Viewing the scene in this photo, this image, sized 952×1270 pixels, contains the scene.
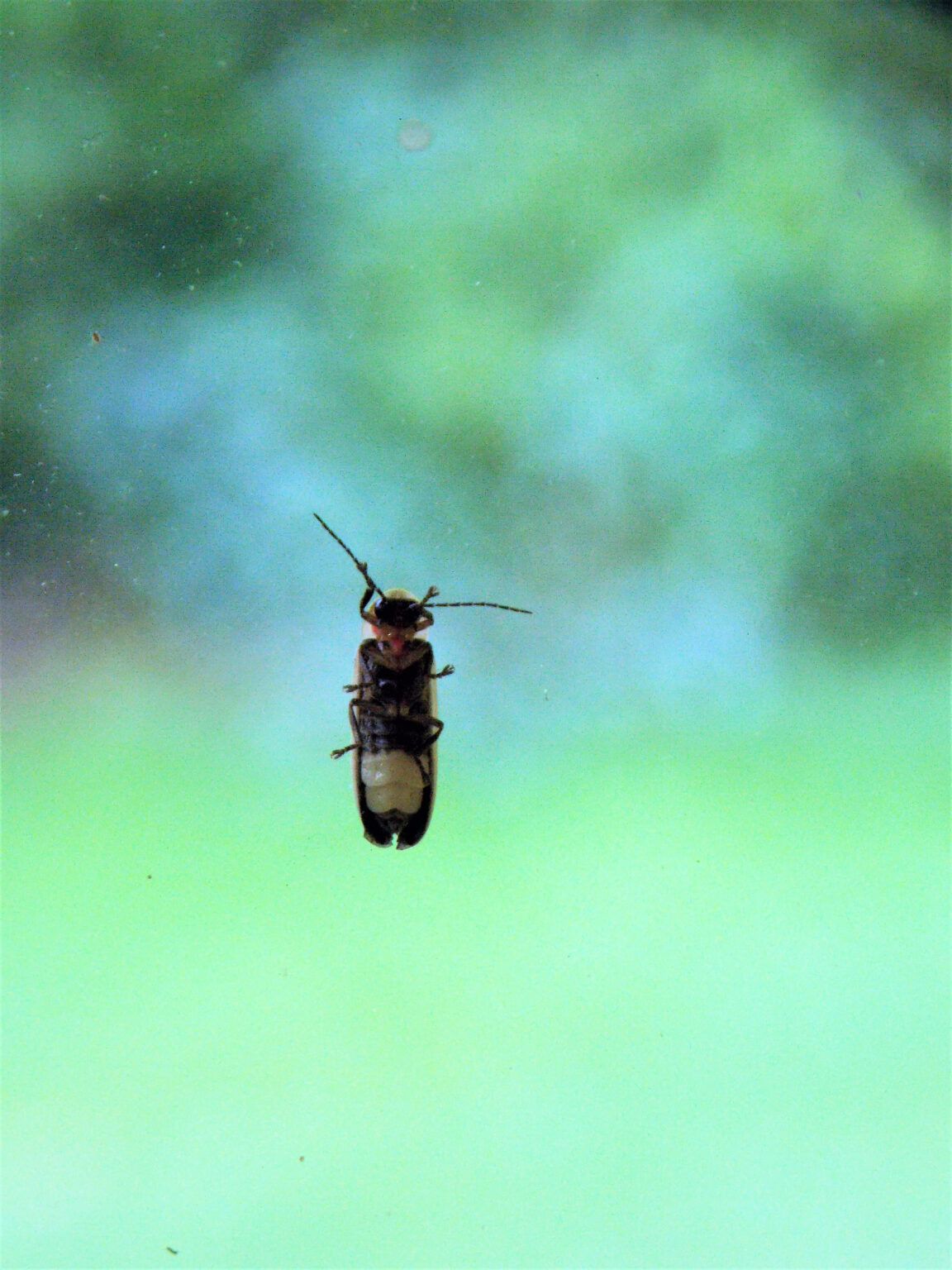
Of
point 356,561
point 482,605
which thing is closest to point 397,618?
point 356,561

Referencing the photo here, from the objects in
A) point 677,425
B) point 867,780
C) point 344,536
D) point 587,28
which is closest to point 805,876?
point 867,780

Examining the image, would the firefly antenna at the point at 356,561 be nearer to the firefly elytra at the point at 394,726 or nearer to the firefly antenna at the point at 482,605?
the firefly elytra at the point at 394,726

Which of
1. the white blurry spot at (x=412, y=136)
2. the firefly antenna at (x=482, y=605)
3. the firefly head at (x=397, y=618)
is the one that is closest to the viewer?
the firefly head at (x=397, y=618)

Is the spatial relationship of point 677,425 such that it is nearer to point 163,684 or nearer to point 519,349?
point 519,349

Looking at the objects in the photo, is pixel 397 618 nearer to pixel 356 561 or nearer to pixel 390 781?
pixel 356 561

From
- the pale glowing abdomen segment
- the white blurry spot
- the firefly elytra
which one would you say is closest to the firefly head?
the firefly elytra

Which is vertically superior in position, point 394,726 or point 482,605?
point 482,605

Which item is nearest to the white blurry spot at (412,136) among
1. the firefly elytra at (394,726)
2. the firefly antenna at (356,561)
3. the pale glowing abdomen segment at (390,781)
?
the firefly antenna at (356,561)
